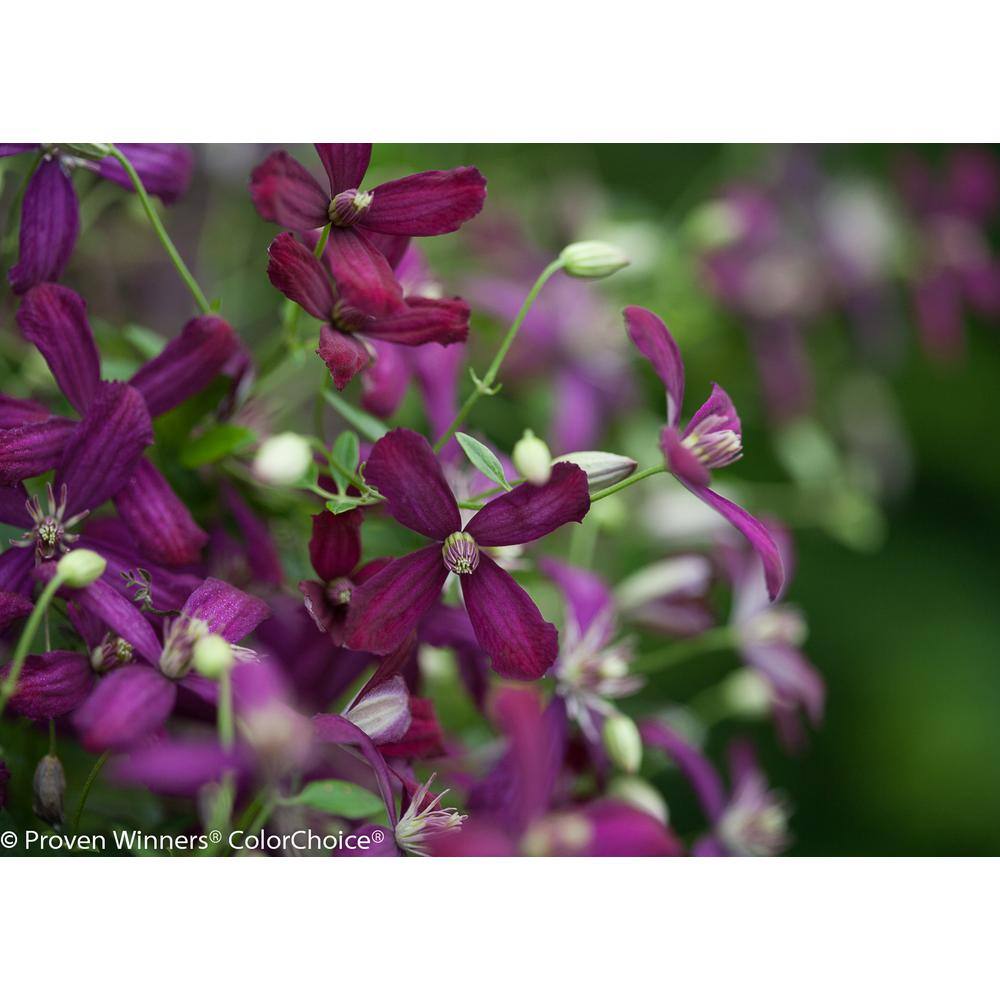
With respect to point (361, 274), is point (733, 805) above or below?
below

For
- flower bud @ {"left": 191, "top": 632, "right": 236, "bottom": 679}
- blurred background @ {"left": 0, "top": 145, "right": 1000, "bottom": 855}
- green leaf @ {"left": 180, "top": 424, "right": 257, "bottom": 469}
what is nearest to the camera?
flower bud @ {"left": 191, "top": 632, "right": 236, "bottom": 679}

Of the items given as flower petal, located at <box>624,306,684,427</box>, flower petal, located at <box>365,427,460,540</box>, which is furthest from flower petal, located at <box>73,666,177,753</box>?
flower petal, located at <box>624,306,684,427</box>

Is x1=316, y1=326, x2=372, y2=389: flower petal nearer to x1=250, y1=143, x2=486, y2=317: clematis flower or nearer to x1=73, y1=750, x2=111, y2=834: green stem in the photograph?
x1=250, y1=143, x2=486, y2=317: clematis flower

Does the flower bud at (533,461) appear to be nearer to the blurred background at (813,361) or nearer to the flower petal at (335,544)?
the flower petal at (335,544)

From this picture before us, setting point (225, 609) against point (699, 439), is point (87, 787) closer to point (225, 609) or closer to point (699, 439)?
point (225, 609)

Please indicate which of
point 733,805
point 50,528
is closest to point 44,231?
point 50,528

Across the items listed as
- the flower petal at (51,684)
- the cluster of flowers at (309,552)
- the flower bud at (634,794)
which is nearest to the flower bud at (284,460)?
the cluster of flowers at (309,552)

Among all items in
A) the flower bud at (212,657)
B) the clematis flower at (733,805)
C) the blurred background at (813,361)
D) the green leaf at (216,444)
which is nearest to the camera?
the flower bud at (212,657)
